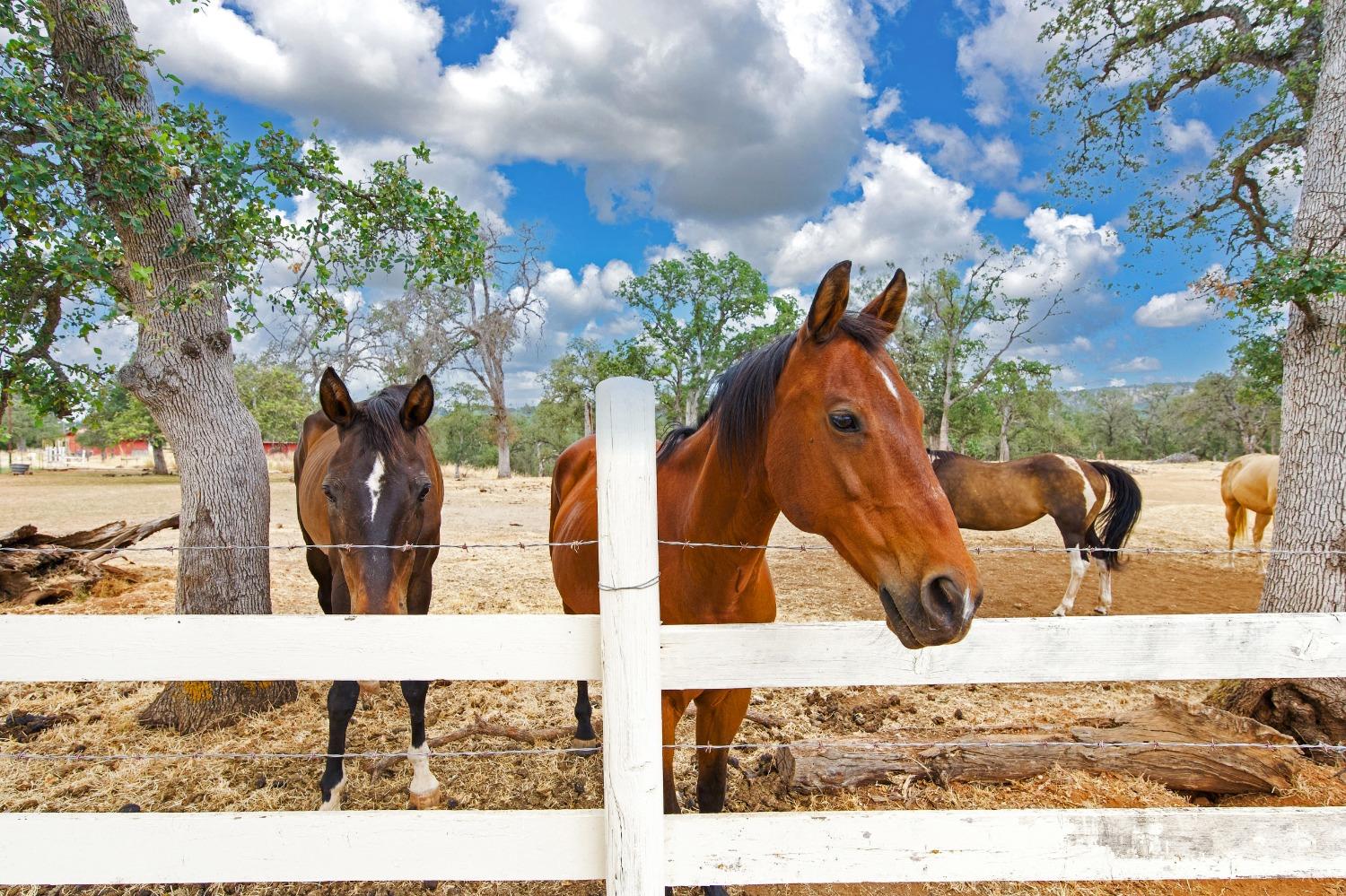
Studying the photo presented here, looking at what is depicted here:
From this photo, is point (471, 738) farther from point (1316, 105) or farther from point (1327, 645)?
point (1316, 105)

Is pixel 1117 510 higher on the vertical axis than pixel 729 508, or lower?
lower

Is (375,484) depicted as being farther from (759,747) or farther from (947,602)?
(947,602)

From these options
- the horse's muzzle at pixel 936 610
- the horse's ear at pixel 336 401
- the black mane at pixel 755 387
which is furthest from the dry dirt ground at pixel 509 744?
the horse's muzzle at pixel 936 610

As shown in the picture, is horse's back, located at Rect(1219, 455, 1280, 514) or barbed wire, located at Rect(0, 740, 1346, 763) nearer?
barbed wire, located at Rect(0, 740, 1346, 763)

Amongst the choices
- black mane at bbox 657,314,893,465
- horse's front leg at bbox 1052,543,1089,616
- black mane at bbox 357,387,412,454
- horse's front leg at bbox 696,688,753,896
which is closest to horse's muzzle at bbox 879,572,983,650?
black mane at bbox 657,314,893,465

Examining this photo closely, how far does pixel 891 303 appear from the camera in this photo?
6.29ft

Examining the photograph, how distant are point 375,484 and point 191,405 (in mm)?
2264

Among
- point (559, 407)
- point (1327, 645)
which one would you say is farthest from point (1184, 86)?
point (559, 407)

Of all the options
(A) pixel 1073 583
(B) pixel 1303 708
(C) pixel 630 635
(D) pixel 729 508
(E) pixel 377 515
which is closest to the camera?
(C) pixel 630 635

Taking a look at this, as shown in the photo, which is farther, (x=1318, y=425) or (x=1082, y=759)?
(x=1318, y=425)

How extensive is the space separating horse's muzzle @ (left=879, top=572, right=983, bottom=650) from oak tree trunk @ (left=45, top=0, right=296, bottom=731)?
4.15 meters

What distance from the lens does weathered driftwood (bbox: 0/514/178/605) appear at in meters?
6.39

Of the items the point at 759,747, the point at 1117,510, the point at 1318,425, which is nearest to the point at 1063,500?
the point at 1117,510

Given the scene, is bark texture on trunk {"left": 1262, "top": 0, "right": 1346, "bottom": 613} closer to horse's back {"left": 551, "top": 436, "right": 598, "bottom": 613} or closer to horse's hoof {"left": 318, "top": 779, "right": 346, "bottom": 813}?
horse's back {"left": 551, "top": 436, "right": 598, "bottom": 613}
